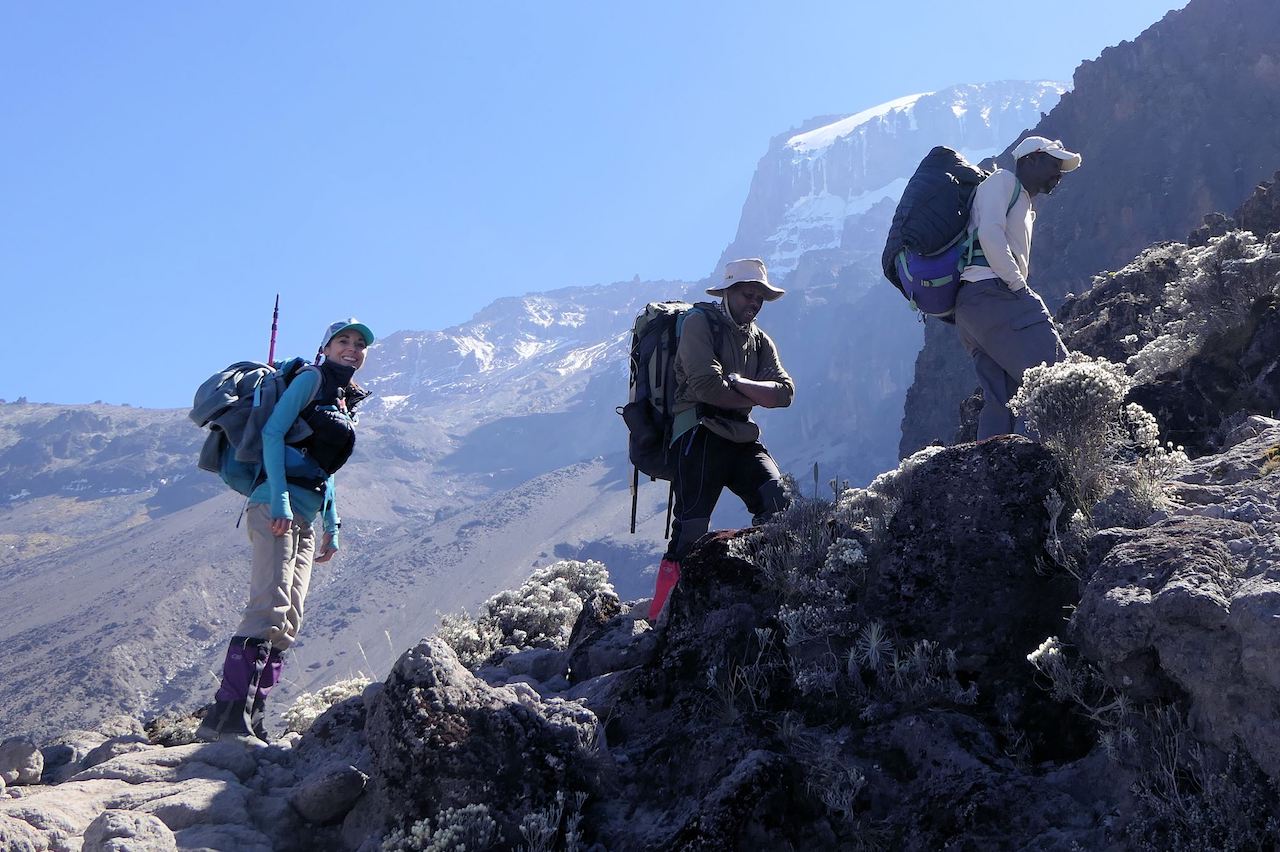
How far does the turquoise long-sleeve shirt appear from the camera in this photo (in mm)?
6375

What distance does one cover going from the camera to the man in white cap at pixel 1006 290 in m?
6.64

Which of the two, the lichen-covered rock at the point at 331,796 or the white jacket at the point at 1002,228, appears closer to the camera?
the lichen-covered rock at the point at 331,796

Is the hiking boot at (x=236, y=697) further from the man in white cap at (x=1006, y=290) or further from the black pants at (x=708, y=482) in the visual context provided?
the man in white cap at (x=1006, y=290)

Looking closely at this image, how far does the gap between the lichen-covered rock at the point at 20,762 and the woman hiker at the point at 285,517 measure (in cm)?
87

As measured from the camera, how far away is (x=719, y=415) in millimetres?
6895

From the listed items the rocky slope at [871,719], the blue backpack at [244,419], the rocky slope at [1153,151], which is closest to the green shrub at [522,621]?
the blue backpack at [244,419]

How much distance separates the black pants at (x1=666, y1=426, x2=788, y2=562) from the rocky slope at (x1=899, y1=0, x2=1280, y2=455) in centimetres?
6900

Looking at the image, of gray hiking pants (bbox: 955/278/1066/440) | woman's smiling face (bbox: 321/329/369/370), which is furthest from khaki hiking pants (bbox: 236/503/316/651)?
gray hiking pants (bbox: 955/278/1066/440)

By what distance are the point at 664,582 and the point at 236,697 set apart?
2.79 metres

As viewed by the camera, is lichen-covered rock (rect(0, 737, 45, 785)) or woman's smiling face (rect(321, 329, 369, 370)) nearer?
lichen-covered rock (rect(0, 737, 45, 785))

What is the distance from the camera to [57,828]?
14.3 feet

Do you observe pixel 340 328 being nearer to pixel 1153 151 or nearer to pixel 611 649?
pixel 611 649

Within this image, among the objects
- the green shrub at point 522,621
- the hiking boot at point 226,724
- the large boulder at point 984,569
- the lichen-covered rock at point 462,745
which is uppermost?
the large boulder at point 984,569

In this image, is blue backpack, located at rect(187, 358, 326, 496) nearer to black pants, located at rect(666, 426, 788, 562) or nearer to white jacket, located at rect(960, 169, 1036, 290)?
black pants, located at rect(666, 426, 788, 562)
